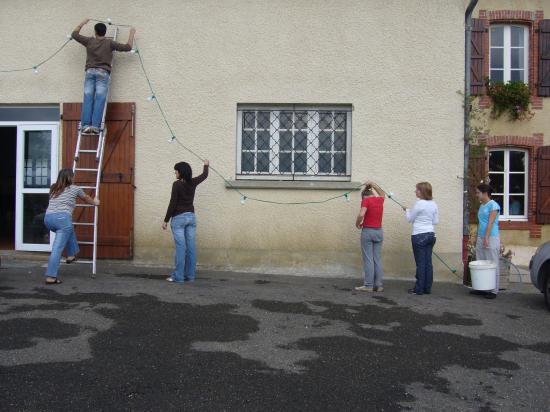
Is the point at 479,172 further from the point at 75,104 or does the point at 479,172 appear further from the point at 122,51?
the point at 75,104

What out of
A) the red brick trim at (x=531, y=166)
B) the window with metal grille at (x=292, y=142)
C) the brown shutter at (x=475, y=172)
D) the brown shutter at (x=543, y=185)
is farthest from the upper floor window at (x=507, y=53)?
the window with metal grille at (x=292, y=142)

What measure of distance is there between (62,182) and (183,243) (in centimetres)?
187

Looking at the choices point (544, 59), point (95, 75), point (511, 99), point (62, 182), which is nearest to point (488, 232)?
point (511, 99)

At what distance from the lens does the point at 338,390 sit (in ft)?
13.4

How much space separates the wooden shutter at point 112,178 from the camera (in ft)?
28.8

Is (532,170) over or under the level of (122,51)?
under

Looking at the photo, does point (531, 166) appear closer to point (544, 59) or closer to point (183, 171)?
point (544, 59)

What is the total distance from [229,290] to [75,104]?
14.3 ft

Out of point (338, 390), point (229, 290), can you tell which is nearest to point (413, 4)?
point (229, 290)

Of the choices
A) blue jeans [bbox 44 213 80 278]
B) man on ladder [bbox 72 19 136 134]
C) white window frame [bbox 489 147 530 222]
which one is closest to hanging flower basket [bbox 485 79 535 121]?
white window frame [bbox 489 147 530 222]

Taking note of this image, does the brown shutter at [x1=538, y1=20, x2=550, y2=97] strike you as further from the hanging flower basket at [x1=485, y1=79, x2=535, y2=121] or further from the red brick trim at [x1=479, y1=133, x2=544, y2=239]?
the red brick trim at [x1=479, y1=133, x2=544, y2=239]

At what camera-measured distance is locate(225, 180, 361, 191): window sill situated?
8656mm

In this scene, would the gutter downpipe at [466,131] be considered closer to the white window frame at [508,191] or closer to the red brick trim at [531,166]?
the red brick trim at [531,166]

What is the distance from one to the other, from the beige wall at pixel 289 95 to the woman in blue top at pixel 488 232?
599 mm
